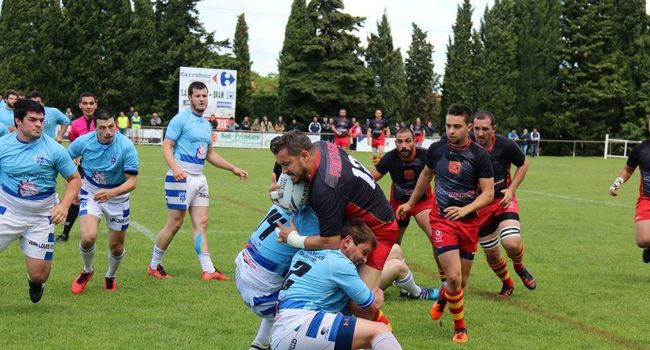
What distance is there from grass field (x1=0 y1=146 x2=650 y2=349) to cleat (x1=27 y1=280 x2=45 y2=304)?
11 centimetres

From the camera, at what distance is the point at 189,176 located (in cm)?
920

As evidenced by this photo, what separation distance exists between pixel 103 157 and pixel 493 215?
14.1 ft

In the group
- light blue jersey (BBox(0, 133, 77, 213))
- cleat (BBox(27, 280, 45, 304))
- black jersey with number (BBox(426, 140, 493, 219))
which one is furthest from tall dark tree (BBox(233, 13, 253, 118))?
black jersey with number (BBox(426, 140, 493, 219))

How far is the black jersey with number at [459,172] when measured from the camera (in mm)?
6984

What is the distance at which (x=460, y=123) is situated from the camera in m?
6.90

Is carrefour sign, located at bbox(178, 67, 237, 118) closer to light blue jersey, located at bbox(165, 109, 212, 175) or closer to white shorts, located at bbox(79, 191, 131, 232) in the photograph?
light blue jersey, located at bbox(165, 109, 212, 175)

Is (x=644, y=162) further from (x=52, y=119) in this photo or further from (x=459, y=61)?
(x=459, y=61)

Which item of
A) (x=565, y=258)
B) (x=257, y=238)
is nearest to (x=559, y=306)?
(x=565, y=258)

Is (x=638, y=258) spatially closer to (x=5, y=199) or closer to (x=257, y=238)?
(x=257, y=238)

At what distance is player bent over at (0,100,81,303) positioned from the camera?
7090mm

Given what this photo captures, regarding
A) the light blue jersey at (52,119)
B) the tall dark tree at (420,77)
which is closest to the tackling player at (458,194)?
the light blue jersey at (52,119)

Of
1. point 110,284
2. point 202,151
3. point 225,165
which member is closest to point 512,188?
point 225,165

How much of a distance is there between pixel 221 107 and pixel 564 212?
99.6ft

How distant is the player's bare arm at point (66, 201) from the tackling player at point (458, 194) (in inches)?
133
